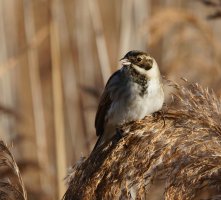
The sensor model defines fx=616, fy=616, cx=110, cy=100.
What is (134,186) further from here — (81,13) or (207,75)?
(81,13)

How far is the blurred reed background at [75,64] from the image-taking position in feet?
12.6

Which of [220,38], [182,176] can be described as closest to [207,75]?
[220,38]

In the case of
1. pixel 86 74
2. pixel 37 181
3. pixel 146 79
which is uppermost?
pixel 146 79

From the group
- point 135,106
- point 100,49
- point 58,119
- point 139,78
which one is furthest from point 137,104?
point 100,49

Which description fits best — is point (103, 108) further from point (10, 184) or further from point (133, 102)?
point (10, 184)

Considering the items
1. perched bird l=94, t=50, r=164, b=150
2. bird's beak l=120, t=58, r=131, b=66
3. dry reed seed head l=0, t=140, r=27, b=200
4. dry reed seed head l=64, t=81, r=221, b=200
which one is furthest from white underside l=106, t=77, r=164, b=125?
dry reed seed head l=0, t=140, r=27, b=200

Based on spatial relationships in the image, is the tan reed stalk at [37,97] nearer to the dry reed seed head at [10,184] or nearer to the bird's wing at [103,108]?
the bird's wing at [103,108]

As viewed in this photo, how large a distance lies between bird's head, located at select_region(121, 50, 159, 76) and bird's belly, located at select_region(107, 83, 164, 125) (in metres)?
0.13

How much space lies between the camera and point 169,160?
2.06 m

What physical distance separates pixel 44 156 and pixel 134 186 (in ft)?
8.25

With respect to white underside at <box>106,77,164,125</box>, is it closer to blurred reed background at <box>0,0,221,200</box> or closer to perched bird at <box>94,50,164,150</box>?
perched bird at <box>94,50,164,150</box>

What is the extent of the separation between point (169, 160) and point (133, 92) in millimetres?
1218

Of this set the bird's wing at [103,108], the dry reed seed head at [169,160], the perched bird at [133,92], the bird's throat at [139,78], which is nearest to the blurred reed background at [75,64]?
the bird's wing at [103,108]

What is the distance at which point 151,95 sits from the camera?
3.17 meters
